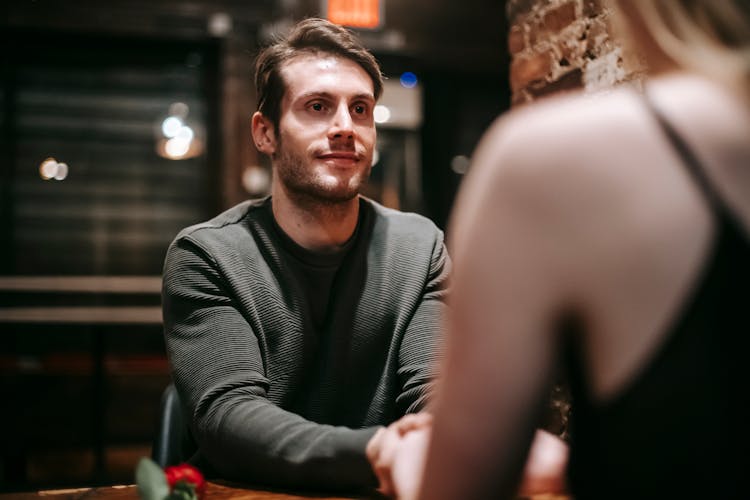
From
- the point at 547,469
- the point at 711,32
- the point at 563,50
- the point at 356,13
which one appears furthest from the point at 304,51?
the point at 356,13

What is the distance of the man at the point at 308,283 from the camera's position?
1.32 meters

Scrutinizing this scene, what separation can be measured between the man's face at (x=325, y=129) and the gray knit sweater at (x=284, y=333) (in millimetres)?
119

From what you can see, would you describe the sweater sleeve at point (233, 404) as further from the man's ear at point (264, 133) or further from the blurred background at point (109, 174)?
the blurred background at point (109, 174)

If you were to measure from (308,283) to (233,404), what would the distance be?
41 centimetres

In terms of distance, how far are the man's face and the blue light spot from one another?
11.5 feet

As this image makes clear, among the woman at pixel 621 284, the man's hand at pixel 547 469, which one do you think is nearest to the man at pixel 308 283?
the man's hand at pixel 547 469

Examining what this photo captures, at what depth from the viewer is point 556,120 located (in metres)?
0.56

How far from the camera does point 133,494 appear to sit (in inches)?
44.1

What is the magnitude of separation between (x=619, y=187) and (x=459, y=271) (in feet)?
0.46

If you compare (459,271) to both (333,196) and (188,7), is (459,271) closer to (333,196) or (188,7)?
(333,196)

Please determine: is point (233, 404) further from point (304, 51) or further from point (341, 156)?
point (304, 51)

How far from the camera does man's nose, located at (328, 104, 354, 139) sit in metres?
1.66

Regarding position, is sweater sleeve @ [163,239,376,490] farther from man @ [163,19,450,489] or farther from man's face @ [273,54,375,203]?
man's face @ [273,54,375,203]

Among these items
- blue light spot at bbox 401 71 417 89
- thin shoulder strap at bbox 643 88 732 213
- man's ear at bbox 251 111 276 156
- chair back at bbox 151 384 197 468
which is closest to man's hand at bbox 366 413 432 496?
thin shoulder strap at bbox 643 88 732 213
